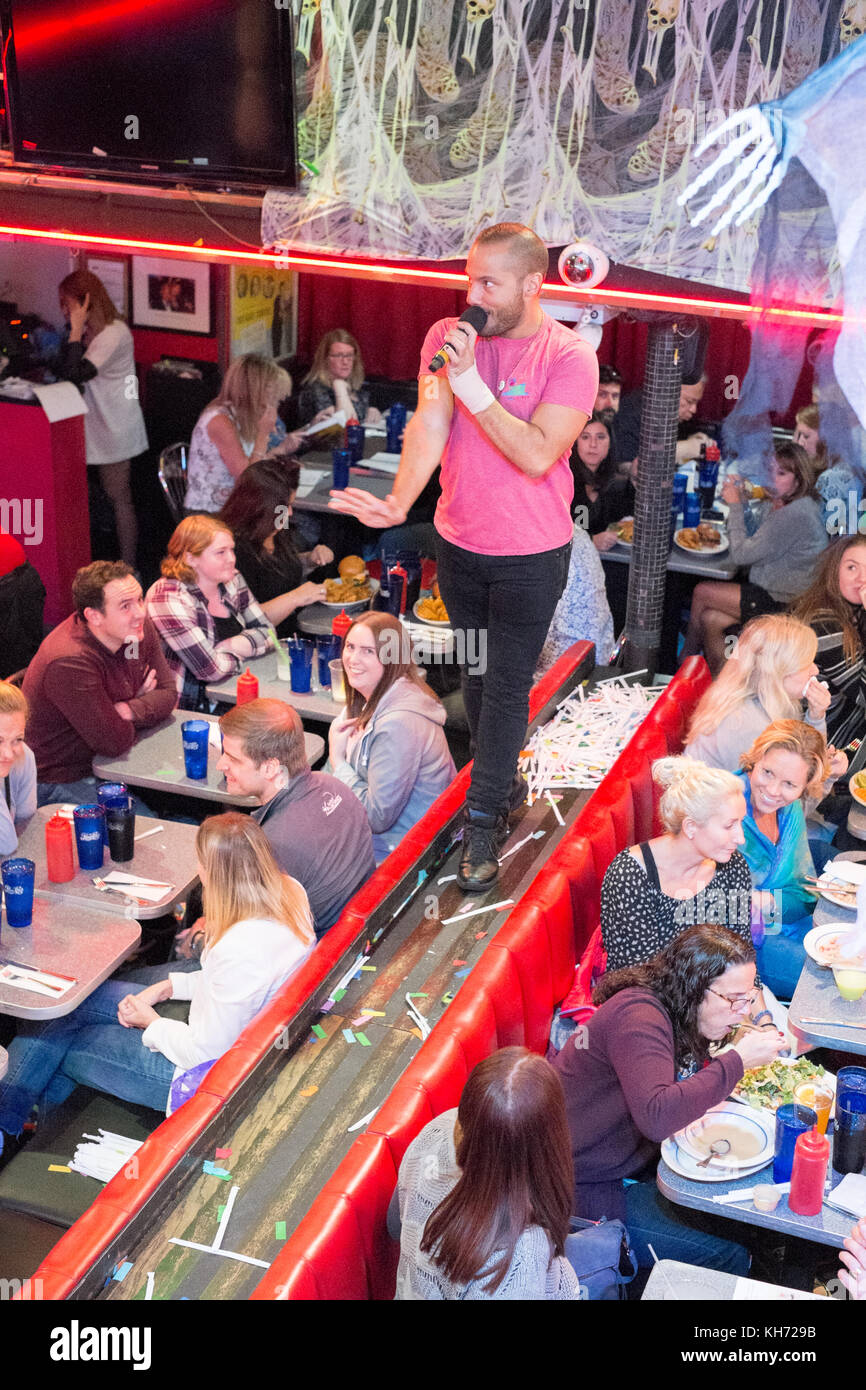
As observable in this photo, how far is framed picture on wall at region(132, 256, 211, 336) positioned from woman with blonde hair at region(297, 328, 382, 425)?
1.21 metres

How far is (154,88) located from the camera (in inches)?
200

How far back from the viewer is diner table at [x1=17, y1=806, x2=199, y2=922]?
11.8ft

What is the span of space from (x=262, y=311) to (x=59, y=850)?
5896 millimetres

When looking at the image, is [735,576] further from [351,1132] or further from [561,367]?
[351,1132]

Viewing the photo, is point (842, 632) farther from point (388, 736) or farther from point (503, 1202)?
point (503, 1202)

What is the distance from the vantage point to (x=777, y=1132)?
2.78 meters

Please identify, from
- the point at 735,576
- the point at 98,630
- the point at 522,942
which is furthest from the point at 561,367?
the point at 735,576

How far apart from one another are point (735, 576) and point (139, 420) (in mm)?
3268

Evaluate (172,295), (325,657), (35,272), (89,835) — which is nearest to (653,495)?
(325,657)

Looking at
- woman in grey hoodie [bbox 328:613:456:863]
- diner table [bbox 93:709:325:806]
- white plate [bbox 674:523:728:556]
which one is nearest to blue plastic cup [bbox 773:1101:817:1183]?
woman in grey hoodie [bbox 328:613:456:863]

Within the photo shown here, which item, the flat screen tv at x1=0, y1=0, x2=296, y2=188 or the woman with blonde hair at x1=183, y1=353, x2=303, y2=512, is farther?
the woman with blonde hair at x1=183, y1=353, x2=303, y2=512

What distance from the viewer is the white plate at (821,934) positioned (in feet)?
11.2

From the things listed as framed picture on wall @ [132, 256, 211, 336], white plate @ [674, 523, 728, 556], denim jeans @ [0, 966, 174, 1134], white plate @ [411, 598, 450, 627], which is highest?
framed picture on wall @ [132, 256, 211, 336]

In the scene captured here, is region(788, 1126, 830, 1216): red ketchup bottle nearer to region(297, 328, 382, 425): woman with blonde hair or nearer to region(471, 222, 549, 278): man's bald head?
region(471, 222, 549, 278): man's bald head
